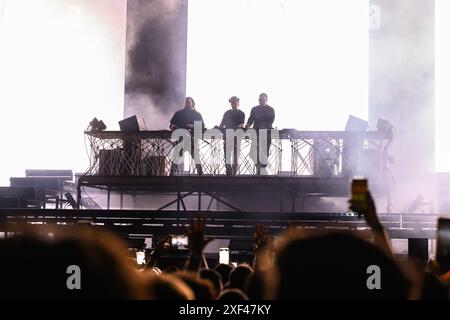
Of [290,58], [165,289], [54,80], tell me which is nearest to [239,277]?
[165,289]

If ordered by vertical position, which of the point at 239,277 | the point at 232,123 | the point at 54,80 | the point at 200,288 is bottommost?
the point at 239,277

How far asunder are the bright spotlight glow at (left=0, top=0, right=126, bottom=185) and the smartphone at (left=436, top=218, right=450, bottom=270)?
11.6m

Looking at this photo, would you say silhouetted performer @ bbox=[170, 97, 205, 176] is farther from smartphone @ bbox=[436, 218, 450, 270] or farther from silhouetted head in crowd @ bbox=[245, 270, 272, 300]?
silhouetted head in crowd @ bbox=[245, 270, 272, 300]

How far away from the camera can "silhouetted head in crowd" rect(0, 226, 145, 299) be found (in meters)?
1.45

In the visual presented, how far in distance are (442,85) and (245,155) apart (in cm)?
551

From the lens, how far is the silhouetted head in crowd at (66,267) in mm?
1453

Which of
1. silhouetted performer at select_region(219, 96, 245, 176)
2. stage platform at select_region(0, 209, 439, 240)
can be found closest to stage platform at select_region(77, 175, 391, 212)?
silhouetted performer at select_region(219, 96, 245, 176)

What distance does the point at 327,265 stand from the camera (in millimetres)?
1537

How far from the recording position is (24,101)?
45.6 feet

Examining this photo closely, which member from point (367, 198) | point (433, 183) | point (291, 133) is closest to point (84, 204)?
point (291, 133)

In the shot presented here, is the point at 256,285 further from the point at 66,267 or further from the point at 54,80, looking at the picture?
the point at 54,80

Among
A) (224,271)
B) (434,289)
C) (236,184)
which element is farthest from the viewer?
(236,184)

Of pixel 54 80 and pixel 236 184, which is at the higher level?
pixel 54 80

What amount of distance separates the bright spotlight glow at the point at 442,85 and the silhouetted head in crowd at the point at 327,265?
12.8 m
